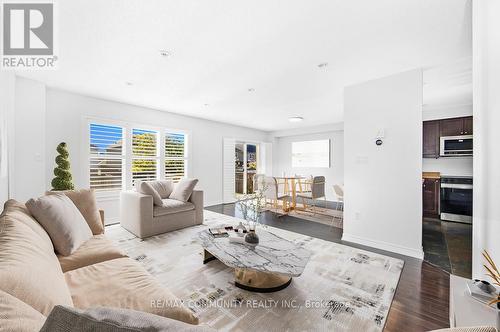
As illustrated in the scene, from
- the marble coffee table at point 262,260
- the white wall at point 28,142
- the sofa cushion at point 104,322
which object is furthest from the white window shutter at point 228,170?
the sofa cushion at point 104,322

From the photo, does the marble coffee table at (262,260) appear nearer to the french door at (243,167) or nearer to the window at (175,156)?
the window at (175,156)

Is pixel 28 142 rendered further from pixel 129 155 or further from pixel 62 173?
pixel 129 155

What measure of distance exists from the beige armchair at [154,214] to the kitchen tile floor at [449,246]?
11.7 ft

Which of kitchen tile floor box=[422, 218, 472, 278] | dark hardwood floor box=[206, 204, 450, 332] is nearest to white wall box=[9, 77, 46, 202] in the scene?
dark hardwood floor box=[206, 204, 450, 332]

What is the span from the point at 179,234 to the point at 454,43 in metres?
4.28

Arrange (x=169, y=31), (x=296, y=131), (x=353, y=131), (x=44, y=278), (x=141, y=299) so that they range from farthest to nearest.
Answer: (x=296, y=131)
(x=353, y=131)
(x=169, y=31)
(x=141, y=299)
(x=44, y=278)

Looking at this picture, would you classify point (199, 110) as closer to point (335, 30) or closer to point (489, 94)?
point (335, 30)

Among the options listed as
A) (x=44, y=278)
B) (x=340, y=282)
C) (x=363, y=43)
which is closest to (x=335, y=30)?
(x=363, y=43)

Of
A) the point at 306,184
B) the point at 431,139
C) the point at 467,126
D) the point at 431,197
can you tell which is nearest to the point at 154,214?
the point at 306,184

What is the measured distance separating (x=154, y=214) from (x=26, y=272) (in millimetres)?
2779

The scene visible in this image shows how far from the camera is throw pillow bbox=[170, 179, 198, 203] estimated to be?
158 inches

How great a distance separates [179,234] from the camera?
3576mm

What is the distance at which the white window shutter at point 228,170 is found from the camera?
21.0ft

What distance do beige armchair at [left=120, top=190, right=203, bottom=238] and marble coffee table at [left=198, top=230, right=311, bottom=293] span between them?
147 centimetres
